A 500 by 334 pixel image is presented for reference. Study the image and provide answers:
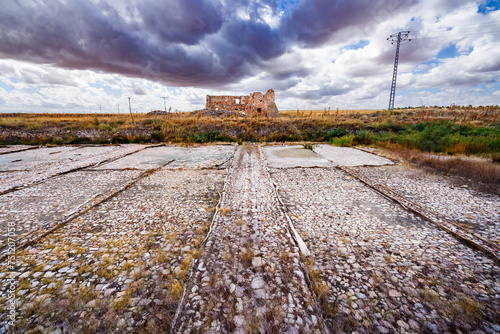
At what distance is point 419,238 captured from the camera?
143 inches

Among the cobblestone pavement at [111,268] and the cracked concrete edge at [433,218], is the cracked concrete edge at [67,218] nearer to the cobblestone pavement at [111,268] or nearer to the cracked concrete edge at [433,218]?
the cobblestone pavement at [111,268]

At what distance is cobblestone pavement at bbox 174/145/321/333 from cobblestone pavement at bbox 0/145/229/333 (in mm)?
271

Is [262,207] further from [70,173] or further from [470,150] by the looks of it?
[470,150]

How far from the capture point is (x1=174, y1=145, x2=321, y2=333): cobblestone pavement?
2.18m

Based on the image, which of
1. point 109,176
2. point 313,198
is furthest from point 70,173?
point 313,198

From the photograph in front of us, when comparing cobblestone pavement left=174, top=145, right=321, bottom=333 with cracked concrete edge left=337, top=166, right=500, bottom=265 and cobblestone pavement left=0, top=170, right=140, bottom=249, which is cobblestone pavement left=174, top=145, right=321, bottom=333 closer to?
cracked concrete edge left=337, top=166, right=500, bottom=265

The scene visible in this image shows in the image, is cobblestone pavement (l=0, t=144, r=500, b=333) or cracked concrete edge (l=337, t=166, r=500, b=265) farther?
cracked concrete edge (l=337, t=166, r=500, b=265)

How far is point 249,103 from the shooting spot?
40.3m

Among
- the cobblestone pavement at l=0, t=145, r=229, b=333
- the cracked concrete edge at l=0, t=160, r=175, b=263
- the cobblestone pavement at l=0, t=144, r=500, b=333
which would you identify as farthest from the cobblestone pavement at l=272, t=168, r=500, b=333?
the cracked concrete edge at l=0, t=160, r=175, b=263

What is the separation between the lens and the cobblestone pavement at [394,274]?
221cm

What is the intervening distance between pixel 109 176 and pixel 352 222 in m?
7.91

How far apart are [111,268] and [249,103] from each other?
A: 3992 centimetres

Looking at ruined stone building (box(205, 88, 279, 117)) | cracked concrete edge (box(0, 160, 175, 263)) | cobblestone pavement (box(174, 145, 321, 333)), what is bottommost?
cobblestone pavement (box(174, 145, 321, 333))

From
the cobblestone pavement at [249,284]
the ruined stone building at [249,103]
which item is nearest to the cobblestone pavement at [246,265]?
the cobblestone pavement at [249,284]
